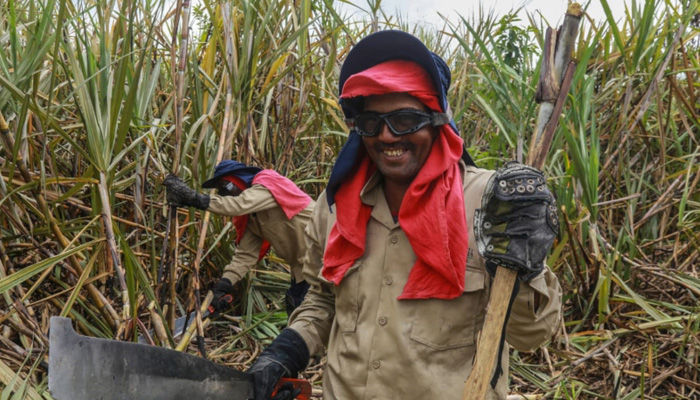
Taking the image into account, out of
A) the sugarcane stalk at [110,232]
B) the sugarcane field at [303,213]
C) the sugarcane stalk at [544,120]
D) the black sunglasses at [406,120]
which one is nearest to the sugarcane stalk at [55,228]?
the sugarcane field at [303,213]

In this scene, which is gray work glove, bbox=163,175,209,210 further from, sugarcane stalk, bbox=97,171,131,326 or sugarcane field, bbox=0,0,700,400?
sugarcane stalk, bbox=97,171,131,326

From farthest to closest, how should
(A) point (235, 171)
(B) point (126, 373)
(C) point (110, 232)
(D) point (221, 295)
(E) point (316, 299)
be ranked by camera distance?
1. (D) point (221, 295)
2. (A) point (235, 171)
3. (C) point (110, 232)
4. (E) point (316, 299)
5. (B) point (126, 373)

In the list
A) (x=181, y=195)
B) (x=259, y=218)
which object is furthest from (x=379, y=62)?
(x=259, y=218)

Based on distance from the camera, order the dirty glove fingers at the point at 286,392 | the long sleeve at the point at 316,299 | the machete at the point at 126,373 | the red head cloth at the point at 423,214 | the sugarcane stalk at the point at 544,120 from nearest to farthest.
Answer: the sugarcane stalk at the point at 544,120, the machete at the point at 126,373, the red head cloth at the point at 423,214, the dirty glove fingers at the point at 286,392, the long sleeve at the point at 316,299

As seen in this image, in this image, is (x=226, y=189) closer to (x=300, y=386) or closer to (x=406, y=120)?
(x=300, y=386)

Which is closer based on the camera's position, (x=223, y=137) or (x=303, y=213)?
(x=223, y=137)

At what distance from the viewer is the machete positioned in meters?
1.24

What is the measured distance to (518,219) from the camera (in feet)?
3.62

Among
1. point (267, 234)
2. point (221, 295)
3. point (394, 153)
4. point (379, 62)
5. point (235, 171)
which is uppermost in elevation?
point (379, 62)

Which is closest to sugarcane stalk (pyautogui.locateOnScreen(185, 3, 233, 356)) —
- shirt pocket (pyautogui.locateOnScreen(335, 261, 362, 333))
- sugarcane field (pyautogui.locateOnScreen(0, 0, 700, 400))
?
sugarcane field (pyautogui.locateOnScreen(0, 0, 700, 400))

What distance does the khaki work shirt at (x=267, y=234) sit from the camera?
348 cm

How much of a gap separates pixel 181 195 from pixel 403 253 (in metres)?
1.35

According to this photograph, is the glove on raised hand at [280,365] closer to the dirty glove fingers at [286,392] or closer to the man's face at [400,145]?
the dirty glove fingers at [286,392]

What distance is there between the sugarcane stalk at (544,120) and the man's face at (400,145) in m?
0.47
